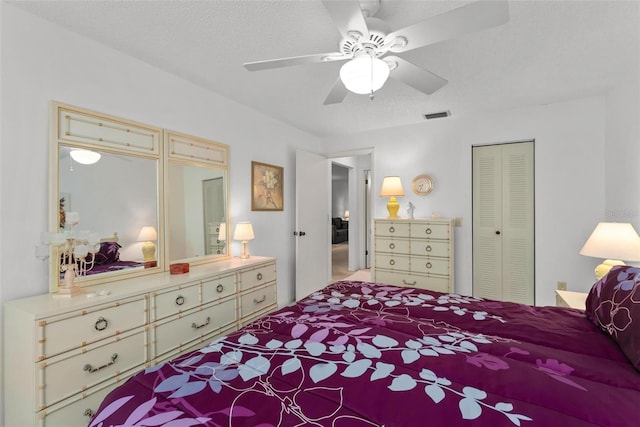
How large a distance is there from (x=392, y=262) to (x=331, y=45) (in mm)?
2599

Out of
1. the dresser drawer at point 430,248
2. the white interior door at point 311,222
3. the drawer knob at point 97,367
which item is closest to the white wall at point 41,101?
the drawer knob at point 97,367

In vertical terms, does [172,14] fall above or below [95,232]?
above

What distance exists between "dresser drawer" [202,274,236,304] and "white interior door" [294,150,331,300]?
1.46m

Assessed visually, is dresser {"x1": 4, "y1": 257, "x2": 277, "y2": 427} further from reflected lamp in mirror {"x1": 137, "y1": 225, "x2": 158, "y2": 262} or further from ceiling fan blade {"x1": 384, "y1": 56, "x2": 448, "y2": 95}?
ceiling fan blade {"x1": 384, "y1": 56, "x2": 448, "y2": 95}

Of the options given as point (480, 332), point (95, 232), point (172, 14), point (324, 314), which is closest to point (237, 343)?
point (324, 314)

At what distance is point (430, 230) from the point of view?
3.45 meters

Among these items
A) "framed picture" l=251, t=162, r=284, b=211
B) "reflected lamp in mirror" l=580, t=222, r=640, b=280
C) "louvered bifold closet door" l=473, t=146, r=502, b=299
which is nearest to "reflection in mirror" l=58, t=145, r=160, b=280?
"framed picture" l=251, t=162, r=284, b=211

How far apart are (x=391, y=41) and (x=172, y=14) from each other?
1.31 metres

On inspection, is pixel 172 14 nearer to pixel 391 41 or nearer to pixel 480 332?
pixel 391 41

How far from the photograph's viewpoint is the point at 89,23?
1813mm

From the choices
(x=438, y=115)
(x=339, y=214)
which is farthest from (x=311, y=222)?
(x=339, y=214)

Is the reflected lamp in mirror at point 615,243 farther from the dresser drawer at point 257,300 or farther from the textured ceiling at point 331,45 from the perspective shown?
the dresser drawer at point 257,300

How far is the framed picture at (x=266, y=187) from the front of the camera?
3408 mm

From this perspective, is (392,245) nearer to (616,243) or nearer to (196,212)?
(616,243)
